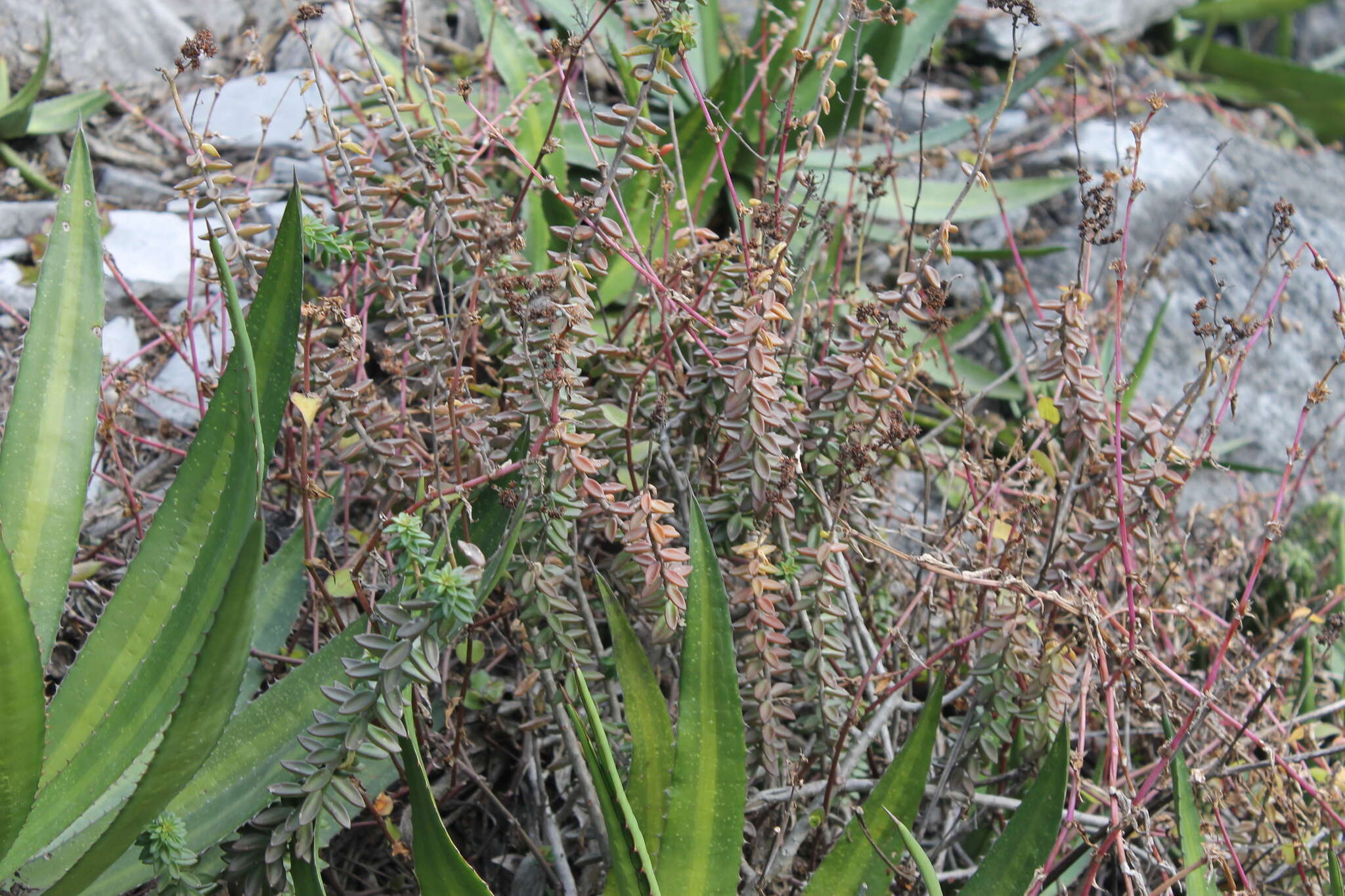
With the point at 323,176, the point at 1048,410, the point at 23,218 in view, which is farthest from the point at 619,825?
the point at 23,218

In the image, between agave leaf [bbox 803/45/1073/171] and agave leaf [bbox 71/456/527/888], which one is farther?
agave leaf [bbox 803/45/1073/171]

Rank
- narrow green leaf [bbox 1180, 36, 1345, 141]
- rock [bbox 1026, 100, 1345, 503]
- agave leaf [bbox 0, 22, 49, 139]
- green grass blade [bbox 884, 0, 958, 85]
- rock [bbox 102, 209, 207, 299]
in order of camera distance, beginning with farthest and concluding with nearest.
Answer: narrow green leaf [bbox 1180, 36, 1345, 141]
green grass blade [bbox 884, 0, 958, 85]
rock [bbox 1026, 100, 1345, 503]
agave leaf [bbox 0, 22, 49, 139]
rock [bbox 102, 209, 207, 299]

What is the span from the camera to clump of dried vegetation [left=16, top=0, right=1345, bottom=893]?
125 cm

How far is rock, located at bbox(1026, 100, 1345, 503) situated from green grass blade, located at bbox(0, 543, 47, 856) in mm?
2365

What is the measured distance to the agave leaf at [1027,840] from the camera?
1.21m

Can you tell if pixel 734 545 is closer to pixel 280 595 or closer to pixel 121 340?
pixel 280 595

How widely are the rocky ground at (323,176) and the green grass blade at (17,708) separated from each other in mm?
904

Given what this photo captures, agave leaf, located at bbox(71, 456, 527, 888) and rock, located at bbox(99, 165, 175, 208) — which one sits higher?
rock, located at bbox(99, 165, 175, 208)

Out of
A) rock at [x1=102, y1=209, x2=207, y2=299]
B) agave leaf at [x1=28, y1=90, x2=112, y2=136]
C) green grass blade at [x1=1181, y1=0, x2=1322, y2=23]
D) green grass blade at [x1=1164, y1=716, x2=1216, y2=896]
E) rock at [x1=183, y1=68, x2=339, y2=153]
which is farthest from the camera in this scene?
green grass blade at [x1=1181, y1=0, x2=1322, y2=23]

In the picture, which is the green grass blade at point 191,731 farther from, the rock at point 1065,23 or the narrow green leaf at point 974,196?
the rock at point 1065,23

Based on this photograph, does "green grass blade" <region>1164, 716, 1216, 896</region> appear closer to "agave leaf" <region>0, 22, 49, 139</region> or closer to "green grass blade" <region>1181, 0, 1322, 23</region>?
"agave leaf" <region>0, 22, 49, 139</region>

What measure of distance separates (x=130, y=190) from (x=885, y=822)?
2.23 metres

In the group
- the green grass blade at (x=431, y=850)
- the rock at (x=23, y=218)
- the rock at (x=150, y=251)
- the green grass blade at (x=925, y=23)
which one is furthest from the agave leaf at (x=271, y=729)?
the green grass blade at (x=925, y=23)

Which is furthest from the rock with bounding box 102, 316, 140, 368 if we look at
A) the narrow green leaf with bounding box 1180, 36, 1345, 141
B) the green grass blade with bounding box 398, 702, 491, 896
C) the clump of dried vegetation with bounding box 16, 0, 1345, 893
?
the narrow green leaf with bounding box 1180, 36, 1345, 141
